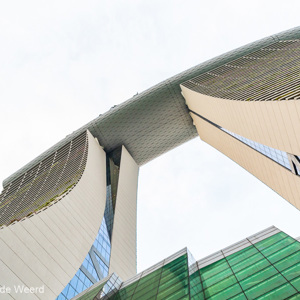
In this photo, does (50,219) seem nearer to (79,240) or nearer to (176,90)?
(79,240)

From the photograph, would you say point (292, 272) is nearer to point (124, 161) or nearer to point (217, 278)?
point (217, 278)

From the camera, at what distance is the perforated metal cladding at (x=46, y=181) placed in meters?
33.5

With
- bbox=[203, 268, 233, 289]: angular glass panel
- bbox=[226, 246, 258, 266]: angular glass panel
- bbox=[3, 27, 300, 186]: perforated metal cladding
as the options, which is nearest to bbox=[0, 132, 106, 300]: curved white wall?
bbox=[203, 268, 233, 289]: angular glass panel

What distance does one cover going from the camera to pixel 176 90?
176 feet

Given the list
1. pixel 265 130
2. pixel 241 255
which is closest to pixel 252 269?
pixel 241 255

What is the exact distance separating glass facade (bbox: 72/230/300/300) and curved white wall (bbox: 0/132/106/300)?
381cm

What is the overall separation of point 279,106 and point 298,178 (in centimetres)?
594

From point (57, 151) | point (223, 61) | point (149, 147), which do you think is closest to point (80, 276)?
point (57, 151)

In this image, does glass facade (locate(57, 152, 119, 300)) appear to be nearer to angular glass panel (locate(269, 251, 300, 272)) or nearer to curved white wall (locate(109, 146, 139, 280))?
curved white wall (locate(109, 146, 139, 280))

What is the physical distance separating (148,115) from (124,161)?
29.2 feet

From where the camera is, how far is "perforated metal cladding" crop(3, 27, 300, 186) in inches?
2115

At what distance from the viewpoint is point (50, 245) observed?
71.6 ft

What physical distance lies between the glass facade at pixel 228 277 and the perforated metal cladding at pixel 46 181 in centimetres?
1496

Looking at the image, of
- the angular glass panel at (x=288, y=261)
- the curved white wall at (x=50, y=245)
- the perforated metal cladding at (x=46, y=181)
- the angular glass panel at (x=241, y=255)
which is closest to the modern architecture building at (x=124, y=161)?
the curved white wall at (x=50, y=245)
